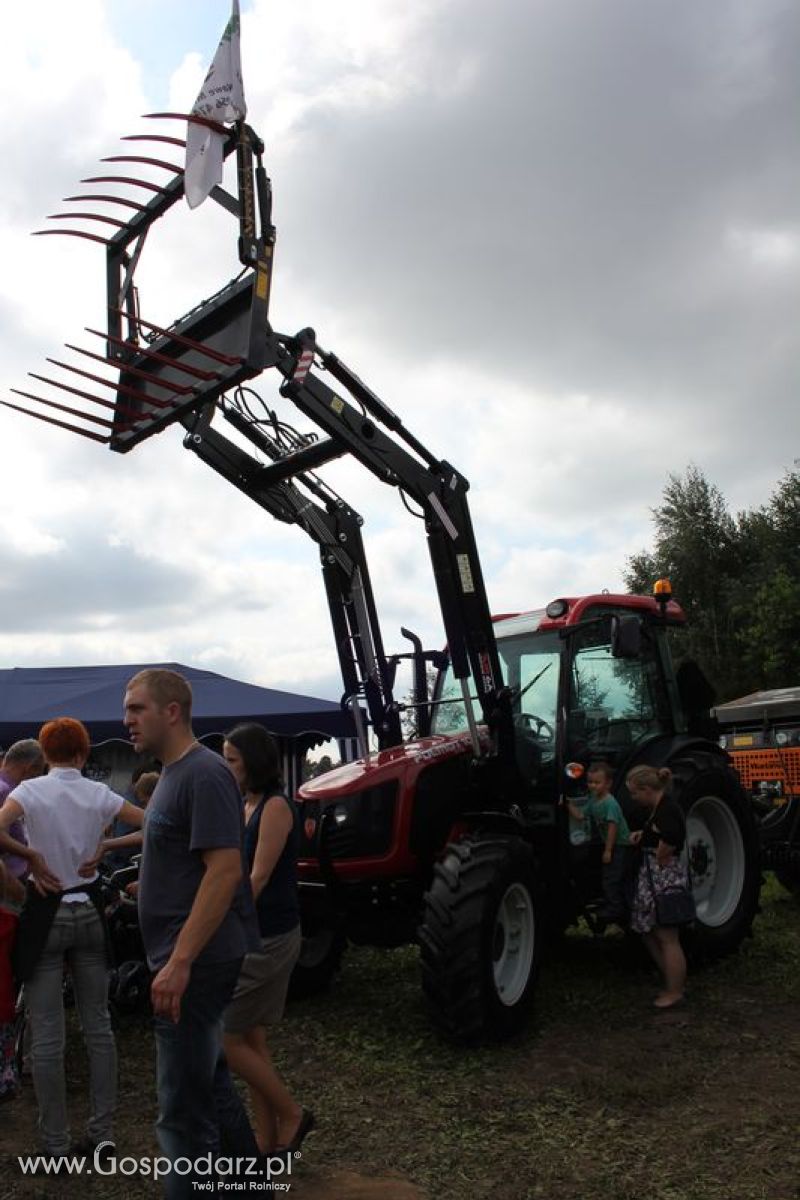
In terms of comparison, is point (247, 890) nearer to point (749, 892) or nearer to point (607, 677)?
point (607, 677)

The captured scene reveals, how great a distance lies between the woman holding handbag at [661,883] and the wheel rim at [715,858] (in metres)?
0.83

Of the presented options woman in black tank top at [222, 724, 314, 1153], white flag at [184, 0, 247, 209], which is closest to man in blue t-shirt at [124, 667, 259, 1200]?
woman in black tank top at [222, 724, 314, 1153]

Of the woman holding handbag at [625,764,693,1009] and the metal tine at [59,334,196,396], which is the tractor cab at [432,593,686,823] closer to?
the woman holding handbag at [625,764,693,1009]

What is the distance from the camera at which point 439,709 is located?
23.2ft

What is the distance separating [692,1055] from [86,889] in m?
3.07

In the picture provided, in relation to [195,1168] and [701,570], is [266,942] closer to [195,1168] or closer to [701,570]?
[195,1168]

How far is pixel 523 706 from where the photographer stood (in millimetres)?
6496

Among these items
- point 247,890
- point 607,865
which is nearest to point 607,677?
point 607,865

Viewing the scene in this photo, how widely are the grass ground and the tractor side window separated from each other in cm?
153

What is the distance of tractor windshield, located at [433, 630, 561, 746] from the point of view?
6395 millimetres

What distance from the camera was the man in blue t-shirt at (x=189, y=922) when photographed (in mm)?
2834

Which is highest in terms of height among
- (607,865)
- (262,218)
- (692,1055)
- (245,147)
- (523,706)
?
(245,147)

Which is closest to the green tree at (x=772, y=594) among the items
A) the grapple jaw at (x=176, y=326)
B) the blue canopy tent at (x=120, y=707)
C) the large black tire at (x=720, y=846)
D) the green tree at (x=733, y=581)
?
the green tree at (x=733, y=581)

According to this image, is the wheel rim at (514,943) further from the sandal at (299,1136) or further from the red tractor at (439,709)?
the sandal at (299,1136)
